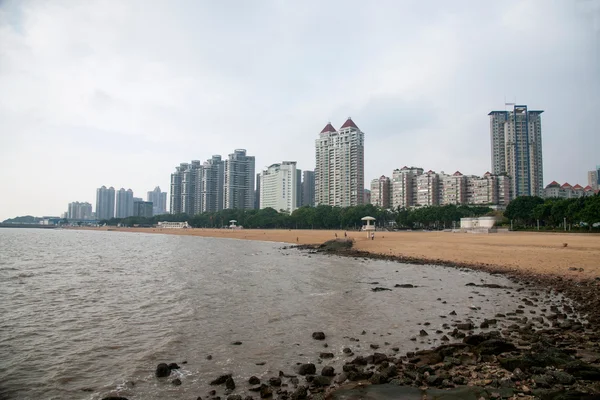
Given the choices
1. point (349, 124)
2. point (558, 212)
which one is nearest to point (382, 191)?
point (349, 124)

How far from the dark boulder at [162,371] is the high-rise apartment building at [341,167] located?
527 feet

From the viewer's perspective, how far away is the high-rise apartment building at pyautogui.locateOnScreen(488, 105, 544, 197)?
163m

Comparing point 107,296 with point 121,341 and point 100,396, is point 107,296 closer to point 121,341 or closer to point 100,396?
point 121,341

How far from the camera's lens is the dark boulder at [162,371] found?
8967 mm

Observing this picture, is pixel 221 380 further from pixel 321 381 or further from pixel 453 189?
pixel 453 189

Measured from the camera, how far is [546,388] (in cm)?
669

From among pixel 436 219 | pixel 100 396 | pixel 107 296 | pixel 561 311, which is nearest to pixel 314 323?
pixel 100 396

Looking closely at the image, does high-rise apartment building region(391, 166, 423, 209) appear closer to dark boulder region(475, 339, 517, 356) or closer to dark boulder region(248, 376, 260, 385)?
dark boulder region(475, 339, 517, 356)

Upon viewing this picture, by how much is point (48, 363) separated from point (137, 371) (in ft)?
9.15

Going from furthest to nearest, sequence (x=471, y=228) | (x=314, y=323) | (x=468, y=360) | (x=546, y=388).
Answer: (x=471, y=228) < (x=314, y=323) < (x=468, y=360) < (x=546, y=388)

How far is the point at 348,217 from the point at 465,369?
362ft

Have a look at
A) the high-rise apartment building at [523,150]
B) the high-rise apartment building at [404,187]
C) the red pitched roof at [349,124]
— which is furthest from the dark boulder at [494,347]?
the high-rise apartment building at [523,150]

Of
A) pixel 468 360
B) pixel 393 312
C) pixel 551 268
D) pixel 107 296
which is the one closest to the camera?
pixel 468 360

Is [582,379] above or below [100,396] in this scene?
above
